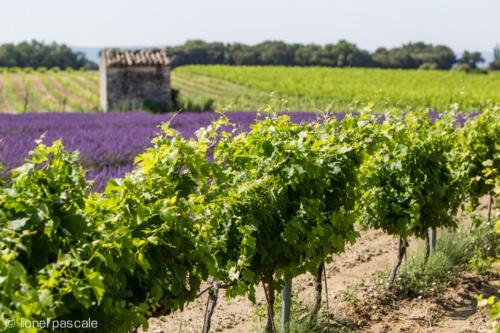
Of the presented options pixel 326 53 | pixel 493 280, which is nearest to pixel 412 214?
pixel 493 280

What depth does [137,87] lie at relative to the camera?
24656 mm

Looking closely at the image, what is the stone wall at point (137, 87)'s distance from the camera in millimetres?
24344

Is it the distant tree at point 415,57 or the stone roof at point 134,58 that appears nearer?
the stone roof at point 134,58

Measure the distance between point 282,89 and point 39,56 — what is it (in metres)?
52.4

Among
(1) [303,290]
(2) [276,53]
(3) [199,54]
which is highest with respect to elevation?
(2) [276,53]

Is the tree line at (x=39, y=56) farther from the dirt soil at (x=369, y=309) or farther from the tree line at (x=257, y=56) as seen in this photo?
the dirt soil at (x=369, y=309)

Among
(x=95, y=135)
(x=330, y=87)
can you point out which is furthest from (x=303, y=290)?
(x=330, y=87)

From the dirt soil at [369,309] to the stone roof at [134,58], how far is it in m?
17.5

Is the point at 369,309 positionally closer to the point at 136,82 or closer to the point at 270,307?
the point at 270,307

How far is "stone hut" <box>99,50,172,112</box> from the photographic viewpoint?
24.4m
